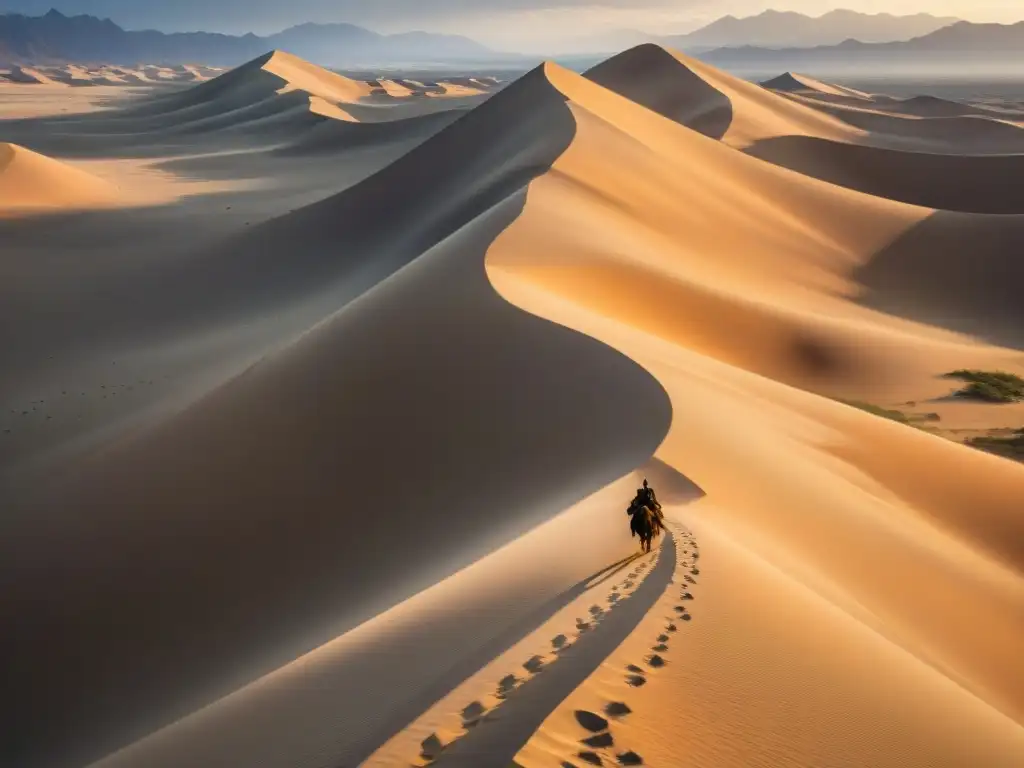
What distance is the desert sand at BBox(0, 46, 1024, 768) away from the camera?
463 centimetres

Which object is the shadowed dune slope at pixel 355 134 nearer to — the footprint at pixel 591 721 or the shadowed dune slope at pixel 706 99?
the shadowed dune slope at pixel 706 99

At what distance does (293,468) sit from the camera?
32.2 feet

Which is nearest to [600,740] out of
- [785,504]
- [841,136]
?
[785,504]

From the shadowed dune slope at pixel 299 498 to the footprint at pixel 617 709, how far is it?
3.19m

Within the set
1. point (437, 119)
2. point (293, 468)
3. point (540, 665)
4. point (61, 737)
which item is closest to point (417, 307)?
point (293, 468)

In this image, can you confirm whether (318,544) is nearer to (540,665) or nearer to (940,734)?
(540,665)

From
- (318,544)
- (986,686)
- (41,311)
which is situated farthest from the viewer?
(41,311)

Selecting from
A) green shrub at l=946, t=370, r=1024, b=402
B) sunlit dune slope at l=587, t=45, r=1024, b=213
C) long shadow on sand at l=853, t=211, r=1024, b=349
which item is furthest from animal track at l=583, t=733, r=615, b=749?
sunlit dune slope at l=587, t=45, r=1024, b=213

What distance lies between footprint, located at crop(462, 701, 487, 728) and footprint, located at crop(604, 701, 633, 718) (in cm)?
54

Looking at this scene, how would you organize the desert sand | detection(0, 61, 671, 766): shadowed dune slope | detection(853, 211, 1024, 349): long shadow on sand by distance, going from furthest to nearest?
detection(853, 211, 1024, 349): long shadow on sand < detection(0, 61, 671, 766): shadowed dune slope < the desert sand

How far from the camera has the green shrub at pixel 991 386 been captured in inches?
561

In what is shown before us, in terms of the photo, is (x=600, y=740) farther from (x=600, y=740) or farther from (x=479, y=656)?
(x=479, y=656)

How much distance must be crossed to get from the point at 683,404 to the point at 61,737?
251 inches

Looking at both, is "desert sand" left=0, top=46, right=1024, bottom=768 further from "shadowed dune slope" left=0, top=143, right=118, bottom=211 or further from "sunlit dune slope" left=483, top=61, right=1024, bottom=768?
"shadowed dune slope" left=0, top=143, right=118, bottom=211
